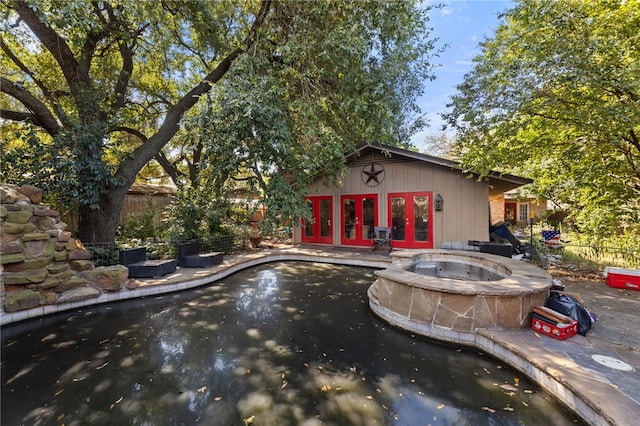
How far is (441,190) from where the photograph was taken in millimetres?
8398

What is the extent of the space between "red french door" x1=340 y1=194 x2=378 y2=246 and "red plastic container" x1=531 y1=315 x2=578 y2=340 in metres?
6.30

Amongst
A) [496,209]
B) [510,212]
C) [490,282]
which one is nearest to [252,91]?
[490,282]

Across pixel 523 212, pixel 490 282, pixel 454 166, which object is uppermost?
pixel 454 166

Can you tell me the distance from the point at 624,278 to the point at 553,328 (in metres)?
3.82

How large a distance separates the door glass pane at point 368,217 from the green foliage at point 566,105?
11.1ft

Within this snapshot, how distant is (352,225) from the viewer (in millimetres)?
9984

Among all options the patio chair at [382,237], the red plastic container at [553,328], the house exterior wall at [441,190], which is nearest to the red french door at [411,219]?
the house exterior wall at [441,190]

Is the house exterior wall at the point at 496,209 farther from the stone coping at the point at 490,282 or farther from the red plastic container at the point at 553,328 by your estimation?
the red plastic container at the point at 553,328

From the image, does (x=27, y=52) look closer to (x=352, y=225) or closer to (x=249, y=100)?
(x=249, y=100)

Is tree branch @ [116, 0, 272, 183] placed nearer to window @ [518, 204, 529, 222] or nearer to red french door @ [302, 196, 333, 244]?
red french door @ [302, 196, 333, 244]

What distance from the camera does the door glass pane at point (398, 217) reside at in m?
9.04

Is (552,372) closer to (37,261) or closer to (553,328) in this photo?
(553,328)

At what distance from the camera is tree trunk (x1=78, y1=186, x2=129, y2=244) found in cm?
660

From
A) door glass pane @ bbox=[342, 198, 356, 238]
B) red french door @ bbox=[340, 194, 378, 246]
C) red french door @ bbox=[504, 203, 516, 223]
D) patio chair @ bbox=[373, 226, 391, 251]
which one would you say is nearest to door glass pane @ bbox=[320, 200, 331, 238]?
red french door @ bbox=[340, 194, 378, 246]
